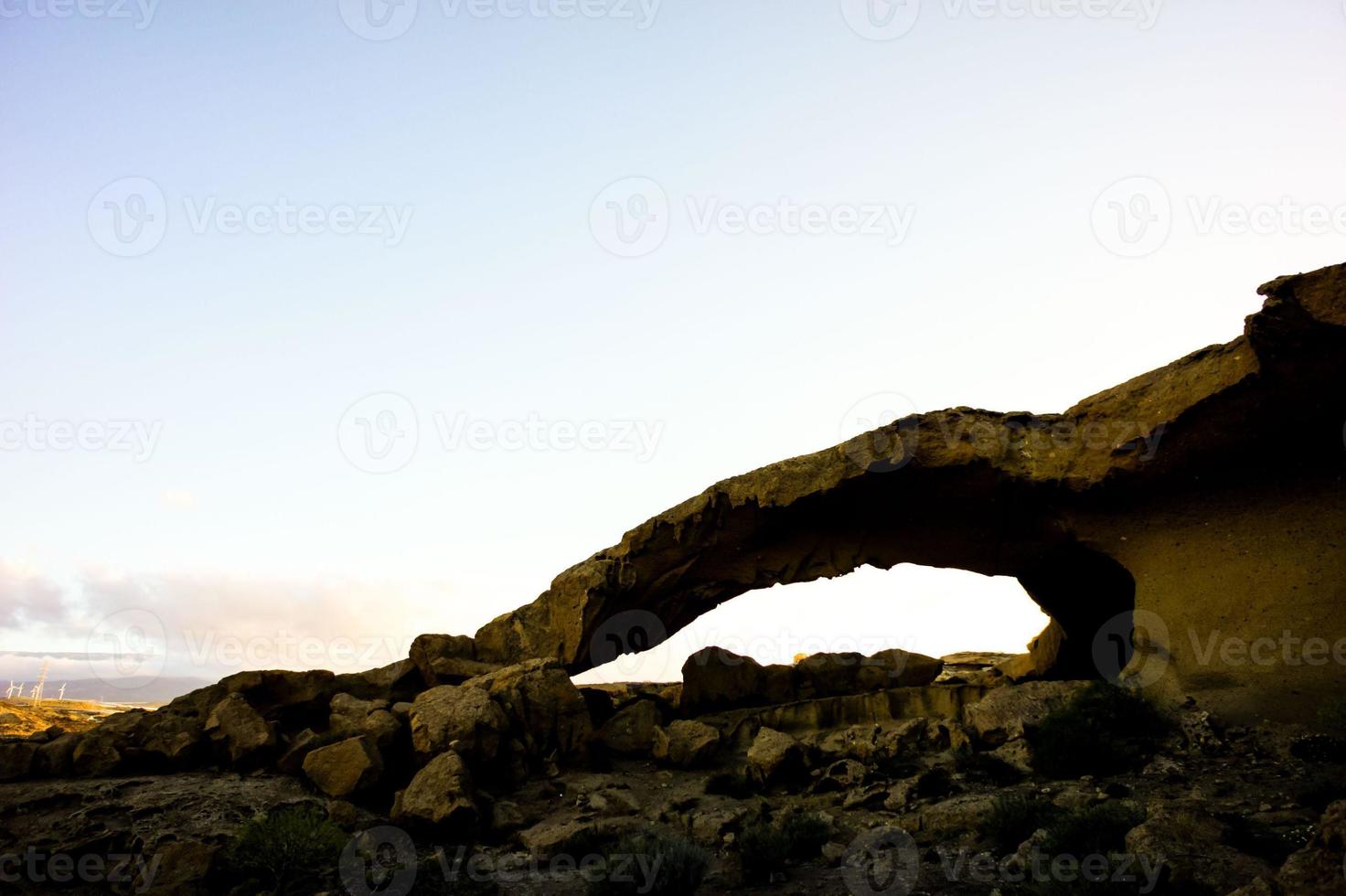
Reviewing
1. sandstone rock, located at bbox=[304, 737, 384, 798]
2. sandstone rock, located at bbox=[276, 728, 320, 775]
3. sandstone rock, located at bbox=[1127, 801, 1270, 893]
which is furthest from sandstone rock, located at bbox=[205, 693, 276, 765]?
sandstone rock, located at bbox=[1127, 801, 1270, 893]

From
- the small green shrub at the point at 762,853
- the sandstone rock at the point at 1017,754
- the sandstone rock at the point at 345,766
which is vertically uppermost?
the sandstone rock at the point at 345,766

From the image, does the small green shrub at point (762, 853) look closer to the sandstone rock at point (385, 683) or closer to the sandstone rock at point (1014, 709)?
the sandstone rock at point (1014, 709)

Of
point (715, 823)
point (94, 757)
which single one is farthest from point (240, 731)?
point (715, 823)

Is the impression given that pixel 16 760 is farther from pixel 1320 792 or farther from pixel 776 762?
pixel 1320 792

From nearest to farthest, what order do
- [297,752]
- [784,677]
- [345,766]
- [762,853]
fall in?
1. [762,853]
2. [345,766]
3. [297,752]
4. [784,677]

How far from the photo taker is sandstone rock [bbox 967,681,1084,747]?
13.0 meters

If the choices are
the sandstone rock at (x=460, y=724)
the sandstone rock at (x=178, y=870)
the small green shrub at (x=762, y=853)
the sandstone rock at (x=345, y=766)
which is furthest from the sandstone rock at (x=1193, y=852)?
the sandstone rock at (x=178, y=870)

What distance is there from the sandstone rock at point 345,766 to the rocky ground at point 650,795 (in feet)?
0.10

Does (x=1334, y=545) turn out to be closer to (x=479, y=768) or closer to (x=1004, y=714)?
(x=1004, y=714)

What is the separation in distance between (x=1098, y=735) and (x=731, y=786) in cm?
→ 503

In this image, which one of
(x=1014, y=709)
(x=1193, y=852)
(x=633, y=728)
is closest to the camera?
(x=1193, y=852)

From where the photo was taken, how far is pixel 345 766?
12.5m

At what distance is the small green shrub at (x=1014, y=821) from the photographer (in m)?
9.15

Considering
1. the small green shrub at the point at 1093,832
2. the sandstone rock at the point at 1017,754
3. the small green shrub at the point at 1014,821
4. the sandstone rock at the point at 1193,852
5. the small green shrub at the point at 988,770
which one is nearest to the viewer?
the sandstone rock at the point at 1193,852
